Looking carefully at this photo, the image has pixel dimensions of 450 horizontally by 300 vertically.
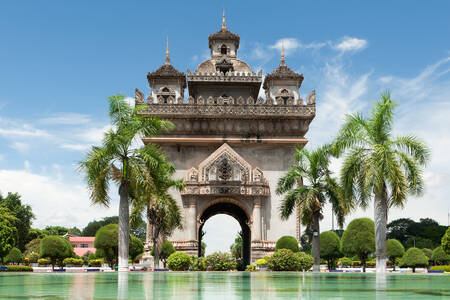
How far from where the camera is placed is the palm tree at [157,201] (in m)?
16.9

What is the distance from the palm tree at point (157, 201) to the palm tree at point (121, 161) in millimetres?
295

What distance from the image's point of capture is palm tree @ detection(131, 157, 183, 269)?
1686cm

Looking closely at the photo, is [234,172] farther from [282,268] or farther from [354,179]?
[354,179]

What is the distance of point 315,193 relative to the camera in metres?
22.1

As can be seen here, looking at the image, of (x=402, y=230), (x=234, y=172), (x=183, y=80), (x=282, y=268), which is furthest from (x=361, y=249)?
(x=402, y=230)

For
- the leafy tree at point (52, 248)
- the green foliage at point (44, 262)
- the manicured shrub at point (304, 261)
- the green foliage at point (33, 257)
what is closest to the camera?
the manicured shrub at point (304, 261)

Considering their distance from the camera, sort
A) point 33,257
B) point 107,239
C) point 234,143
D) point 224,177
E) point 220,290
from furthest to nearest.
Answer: point 33,257 < point 107,239 < point 234,143 < point 224,177 < point 220,290

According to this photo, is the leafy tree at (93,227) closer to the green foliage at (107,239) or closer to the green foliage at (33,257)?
the green foliage at (33,257)

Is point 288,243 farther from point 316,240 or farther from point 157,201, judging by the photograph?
point 157,201

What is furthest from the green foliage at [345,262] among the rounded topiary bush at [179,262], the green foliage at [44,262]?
the green foliage at [44,262]

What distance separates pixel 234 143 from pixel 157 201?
1006 centimetres

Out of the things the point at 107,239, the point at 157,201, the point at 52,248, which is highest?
the point at 157,201

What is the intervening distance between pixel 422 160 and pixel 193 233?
16750 millimetres

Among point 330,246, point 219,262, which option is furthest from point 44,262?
point 219,262
